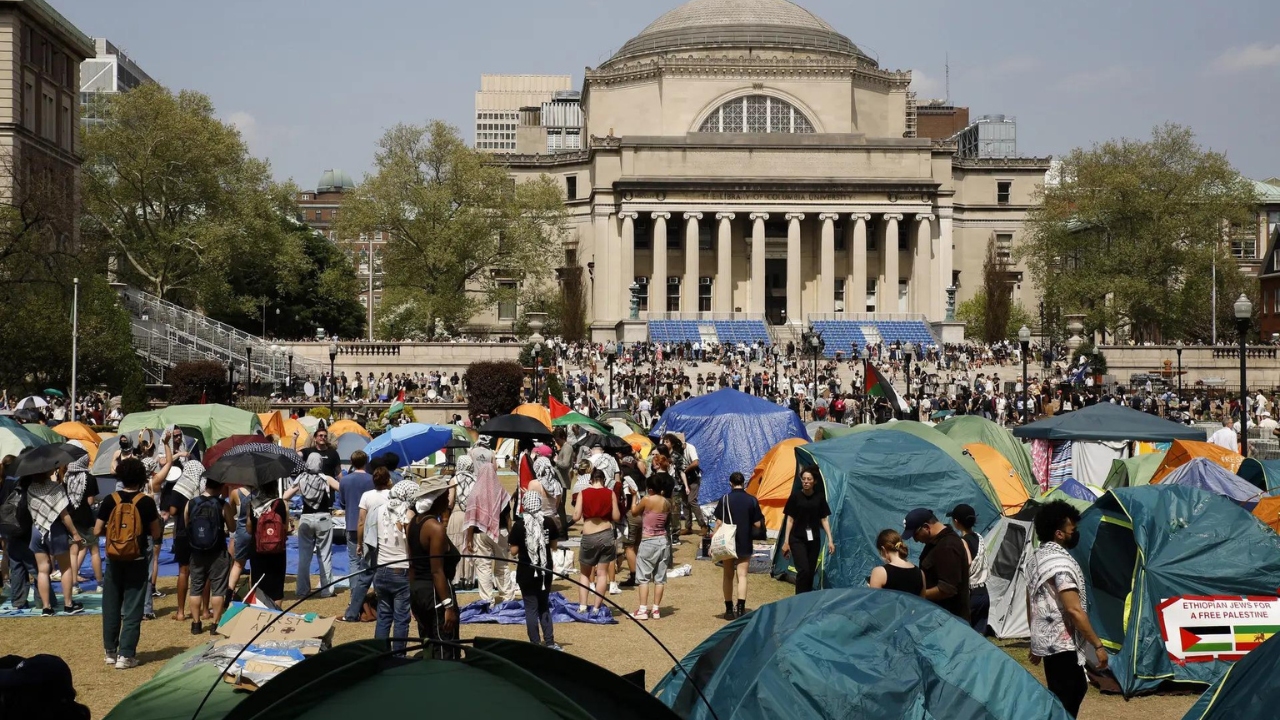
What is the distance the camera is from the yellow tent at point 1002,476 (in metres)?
19.9

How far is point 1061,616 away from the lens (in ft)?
27.8

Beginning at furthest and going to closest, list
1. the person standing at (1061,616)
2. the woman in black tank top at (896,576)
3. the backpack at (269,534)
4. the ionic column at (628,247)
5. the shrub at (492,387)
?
the ionic column at (628,247), the shrub at (492,387), the backpack at (269,534), the woman in black tank top at (896,576), the person standing at (1061,616)

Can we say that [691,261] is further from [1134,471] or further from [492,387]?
[1134,471]

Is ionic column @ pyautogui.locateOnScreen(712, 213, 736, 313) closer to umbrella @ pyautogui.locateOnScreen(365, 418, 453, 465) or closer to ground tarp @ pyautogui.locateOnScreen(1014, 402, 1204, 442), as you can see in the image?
umbrella @ pyautogui.locateOnScreen(365, 418, 453, 465)

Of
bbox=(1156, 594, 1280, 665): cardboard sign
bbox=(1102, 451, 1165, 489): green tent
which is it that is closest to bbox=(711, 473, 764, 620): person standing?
bbox=(1156, 594, 1280, 665): cardboard sign

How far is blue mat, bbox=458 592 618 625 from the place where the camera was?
46.8 feet

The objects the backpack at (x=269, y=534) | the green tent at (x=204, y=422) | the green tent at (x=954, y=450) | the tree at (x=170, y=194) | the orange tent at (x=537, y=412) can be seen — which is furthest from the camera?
the tree at (x=170, y=194)

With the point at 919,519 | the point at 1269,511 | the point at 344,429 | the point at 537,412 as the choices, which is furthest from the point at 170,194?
the point at 919,519

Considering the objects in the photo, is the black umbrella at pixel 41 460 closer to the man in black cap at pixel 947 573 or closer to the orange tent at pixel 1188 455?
the man in black cap at pixel 947 573

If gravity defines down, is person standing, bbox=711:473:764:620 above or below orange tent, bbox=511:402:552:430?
below

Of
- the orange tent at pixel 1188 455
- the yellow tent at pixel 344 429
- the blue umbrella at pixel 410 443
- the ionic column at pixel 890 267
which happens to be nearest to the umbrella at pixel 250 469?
the blue umbrella at pixel 410 443

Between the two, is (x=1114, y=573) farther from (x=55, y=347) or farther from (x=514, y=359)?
(x=514, y=359)

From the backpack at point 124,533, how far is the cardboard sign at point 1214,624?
9.19m

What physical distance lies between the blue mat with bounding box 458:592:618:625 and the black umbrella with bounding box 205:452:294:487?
2525mm
